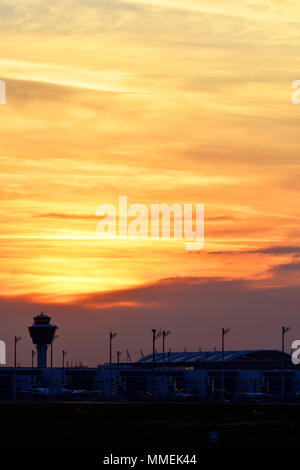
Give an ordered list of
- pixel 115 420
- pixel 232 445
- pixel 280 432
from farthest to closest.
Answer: pixel 115 420 < pixel 280 432 < pixel 232 445

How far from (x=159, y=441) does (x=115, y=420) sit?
3389 cm

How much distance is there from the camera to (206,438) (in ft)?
251

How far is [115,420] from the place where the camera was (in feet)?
351

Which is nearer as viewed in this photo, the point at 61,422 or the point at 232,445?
the point at 232,445
